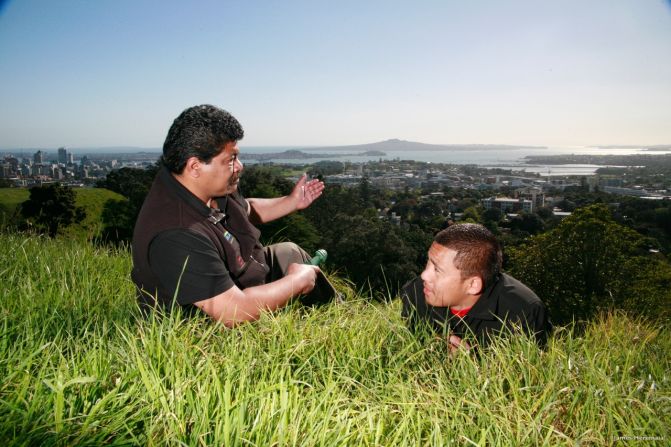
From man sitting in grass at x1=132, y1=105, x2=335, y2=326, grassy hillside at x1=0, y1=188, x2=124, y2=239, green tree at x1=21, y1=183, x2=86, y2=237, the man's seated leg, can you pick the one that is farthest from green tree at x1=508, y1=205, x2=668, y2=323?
grassy hillside at x1=0, y1=188, x2=124, y2=239

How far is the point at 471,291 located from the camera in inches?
85.4

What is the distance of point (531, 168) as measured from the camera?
88750 mm

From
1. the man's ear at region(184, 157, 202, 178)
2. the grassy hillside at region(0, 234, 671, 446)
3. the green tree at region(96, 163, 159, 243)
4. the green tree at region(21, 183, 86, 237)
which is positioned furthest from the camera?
the green tree at region(96, 163, 159, 243)

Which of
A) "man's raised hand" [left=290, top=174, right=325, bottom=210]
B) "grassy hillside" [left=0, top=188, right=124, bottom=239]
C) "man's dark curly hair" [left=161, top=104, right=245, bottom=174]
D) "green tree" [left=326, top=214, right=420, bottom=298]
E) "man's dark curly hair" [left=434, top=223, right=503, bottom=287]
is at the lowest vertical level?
"green tree" [left=326, top=214, right=420, bottom=298]

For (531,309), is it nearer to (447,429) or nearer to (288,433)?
(447,429)

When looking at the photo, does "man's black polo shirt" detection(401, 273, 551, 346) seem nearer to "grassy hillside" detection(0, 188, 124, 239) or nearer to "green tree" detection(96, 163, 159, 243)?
"green tree" detection(96, 163, 159, 243)


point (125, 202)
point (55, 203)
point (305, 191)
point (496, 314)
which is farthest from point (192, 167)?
point (125, 202)

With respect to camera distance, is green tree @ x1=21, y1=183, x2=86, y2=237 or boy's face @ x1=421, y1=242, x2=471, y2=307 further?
green tree @ x1=21, y1=183, x2=86, y2=237

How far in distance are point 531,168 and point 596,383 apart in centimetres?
9641

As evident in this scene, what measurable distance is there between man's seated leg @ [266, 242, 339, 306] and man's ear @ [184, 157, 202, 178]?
34.8 inches

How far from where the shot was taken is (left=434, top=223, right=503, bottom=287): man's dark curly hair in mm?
2141

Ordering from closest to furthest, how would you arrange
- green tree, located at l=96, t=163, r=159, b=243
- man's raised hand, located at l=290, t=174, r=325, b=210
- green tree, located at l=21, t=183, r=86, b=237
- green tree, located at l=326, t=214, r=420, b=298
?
man's raised hand, located at l=290, t=174, r=325, b=210 < green tree, located at l=21, t=183, r=86, b=237 < green tree, located at l=96, t=163, r=159, b=243 < green tree, located at l=326, t=214, r=420, b=298

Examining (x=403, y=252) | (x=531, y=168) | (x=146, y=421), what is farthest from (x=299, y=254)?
(x=531, y=168)

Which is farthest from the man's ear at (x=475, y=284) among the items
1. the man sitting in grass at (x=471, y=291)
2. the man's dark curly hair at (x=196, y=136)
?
the man's dark curly hair at (x=196, y=136)
